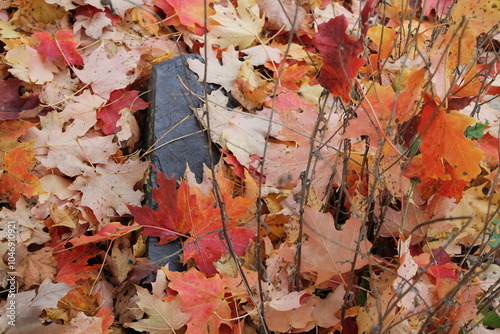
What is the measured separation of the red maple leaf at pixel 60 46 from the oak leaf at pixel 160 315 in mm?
1007

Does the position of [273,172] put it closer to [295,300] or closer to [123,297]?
[295,300]

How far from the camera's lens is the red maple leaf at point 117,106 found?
5.27ft

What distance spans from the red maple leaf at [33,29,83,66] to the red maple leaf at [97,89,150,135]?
23 cm

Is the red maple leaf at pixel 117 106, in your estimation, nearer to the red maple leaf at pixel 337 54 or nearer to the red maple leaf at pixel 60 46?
the red maple leaf at pixel 60 46

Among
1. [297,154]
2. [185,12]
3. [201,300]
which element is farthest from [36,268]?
[185,12]

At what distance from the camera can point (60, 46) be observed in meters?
1.69

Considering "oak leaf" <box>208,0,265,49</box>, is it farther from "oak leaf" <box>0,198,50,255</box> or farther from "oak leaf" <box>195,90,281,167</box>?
"oak leaf" <box>0,198,50,255</box>

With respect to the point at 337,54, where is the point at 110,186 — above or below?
below

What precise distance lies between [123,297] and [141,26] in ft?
3.86

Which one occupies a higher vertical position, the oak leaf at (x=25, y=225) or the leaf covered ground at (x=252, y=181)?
the leaf covered ground at (x=252, y=181)

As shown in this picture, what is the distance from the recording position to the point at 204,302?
1.17m

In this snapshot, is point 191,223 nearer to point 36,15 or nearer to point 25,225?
point 25,225

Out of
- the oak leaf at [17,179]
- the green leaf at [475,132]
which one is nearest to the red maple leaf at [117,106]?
the oak leaf at [17,179]

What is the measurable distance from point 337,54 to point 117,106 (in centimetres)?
100
